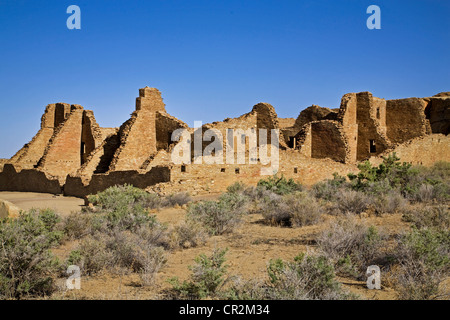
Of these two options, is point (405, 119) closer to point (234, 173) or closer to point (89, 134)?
point (234, 173)

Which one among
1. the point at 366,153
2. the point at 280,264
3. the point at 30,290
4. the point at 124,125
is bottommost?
the point at 30,290

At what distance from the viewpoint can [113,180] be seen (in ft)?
55.4

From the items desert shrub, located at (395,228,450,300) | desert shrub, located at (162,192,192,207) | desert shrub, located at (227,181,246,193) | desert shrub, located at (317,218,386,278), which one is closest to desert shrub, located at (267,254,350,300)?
desert shrub, located at (395,228,450,300)

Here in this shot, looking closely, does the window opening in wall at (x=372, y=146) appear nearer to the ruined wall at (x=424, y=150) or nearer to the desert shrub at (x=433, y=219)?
the ruined wall at (x=424, y=150)

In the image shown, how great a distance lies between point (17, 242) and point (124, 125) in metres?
17.7

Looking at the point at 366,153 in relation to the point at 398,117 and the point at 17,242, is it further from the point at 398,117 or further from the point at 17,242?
the point at 17,242

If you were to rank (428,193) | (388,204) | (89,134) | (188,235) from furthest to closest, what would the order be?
(89,134), (428,193), (388,204), (188,235)

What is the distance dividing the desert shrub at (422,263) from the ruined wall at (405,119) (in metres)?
25.3

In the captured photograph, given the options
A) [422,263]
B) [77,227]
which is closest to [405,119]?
[422,263]

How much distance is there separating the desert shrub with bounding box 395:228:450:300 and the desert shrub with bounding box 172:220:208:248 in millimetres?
3300

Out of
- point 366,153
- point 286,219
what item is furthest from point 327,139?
point 286,219

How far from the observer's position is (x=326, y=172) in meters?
20.1

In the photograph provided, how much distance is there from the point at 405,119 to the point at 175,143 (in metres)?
18.9

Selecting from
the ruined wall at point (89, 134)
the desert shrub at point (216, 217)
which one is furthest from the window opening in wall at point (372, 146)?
the desert shrub at point (216, 217)
